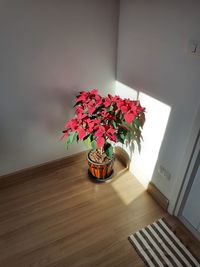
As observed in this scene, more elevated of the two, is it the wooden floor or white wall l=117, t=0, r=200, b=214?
white wall l=117, t=0, r=200, b=214

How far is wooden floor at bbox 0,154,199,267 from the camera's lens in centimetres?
144

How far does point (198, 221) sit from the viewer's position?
154cm

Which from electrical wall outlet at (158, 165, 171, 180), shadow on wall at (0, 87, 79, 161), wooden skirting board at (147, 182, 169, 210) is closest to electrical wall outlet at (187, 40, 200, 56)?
electrical wall outlet at (158, 165, 171, 180)

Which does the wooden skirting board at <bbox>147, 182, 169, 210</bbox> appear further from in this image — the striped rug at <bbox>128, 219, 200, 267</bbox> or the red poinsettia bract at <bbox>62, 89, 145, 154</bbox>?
the red poinsettia bract at <bbox>62, 89, 145, 154</bbox>

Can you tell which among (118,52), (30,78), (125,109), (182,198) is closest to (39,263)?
(182,198)

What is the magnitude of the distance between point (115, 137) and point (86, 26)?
92 cm

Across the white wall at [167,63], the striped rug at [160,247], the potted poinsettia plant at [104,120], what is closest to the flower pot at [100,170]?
the potted poinsettia plant at [104,120]

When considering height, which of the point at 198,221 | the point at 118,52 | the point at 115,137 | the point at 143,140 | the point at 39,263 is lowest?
the point at 39,263

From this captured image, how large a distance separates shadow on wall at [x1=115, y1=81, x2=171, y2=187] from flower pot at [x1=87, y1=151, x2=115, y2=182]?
0.82 ft

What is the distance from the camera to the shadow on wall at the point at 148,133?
1.56 metres

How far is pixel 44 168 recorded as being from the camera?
2115 mm

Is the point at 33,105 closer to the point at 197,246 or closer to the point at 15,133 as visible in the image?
the point at 15,133

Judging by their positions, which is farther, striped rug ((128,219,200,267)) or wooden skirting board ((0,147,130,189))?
wooden skirting board ((0,147,130,189))

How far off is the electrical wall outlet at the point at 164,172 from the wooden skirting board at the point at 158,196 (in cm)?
17
